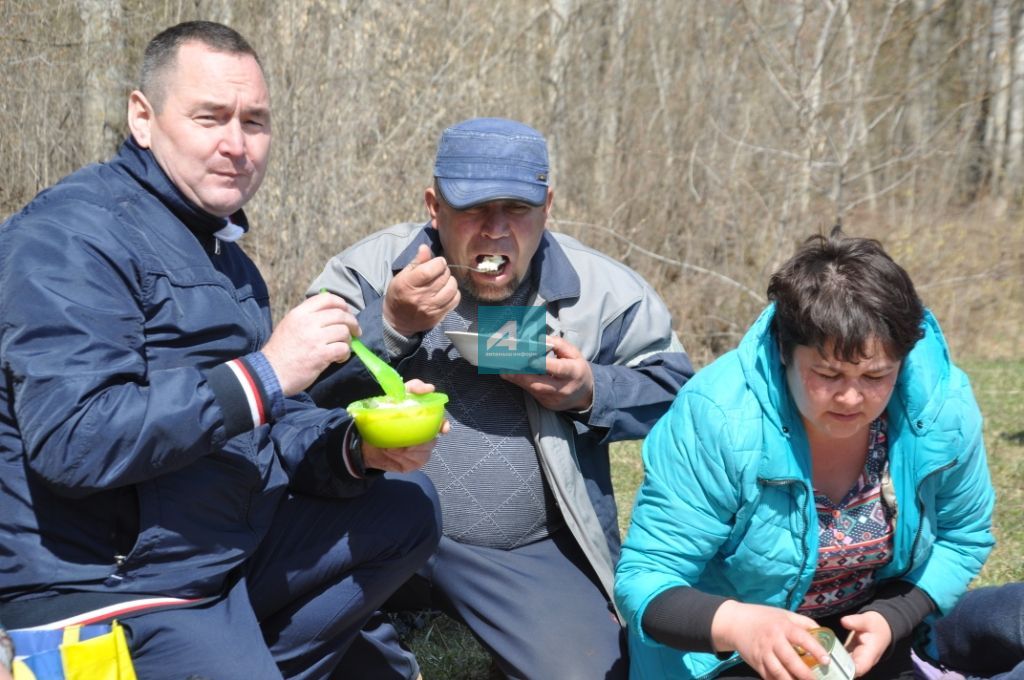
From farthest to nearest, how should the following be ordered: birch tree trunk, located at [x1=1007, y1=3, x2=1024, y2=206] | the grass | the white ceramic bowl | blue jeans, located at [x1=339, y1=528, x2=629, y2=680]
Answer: birch tree trunk, located at [x1=1007, y1=3, x2=1024, y2=206]
the grass
blue jeans, located at [x1=339, y1=528, x2=629, y2=680]
the white ceramic bowl

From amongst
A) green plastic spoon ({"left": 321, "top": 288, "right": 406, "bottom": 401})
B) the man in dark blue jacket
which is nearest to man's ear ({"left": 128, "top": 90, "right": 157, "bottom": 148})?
the man in dark blue jacket

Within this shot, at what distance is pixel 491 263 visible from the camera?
3.25m

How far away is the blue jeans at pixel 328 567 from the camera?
9.45ft

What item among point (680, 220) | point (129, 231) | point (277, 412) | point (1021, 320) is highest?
point (129, 231)

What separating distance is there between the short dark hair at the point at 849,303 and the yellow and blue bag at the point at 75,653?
157 cm

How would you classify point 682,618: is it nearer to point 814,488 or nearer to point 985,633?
point 814,488

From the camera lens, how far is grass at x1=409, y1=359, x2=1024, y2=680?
3701mm

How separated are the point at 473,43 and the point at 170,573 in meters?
6.17

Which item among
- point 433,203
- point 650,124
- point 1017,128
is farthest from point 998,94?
point 433,203

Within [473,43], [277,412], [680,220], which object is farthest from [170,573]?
[680,220]

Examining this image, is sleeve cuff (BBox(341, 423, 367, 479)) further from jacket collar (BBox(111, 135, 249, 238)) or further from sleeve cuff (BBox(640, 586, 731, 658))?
sleeve cuff (BBox(640, 586, 731, 658))

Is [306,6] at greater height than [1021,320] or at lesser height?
greater

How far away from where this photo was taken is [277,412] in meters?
2.40

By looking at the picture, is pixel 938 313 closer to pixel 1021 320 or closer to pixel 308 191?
pixel 1021 320
